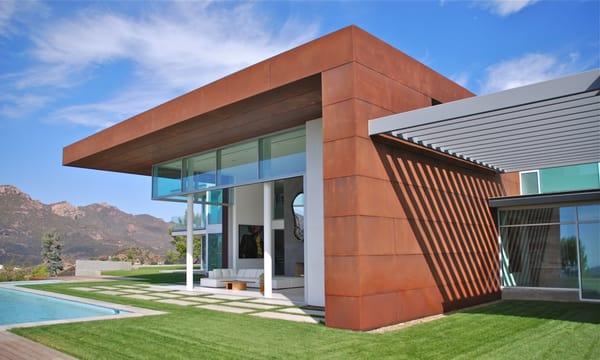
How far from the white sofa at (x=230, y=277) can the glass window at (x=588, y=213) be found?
11065mm

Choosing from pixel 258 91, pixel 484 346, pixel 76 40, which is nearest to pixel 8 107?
pixel 76 40

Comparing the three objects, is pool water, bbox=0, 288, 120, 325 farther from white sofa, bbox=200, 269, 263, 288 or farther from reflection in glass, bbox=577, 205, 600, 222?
reflection in glass, bbox=577, 205, 600, 222

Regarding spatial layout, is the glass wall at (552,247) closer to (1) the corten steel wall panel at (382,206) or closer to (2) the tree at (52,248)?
(1) the corten steel wall panel at (382,206)

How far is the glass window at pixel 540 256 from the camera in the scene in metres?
15.7

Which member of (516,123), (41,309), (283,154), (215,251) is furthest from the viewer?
(215,251)

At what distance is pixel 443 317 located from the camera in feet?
35.1

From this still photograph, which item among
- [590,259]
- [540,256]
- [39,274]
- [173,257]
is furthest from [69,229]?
[590,259]

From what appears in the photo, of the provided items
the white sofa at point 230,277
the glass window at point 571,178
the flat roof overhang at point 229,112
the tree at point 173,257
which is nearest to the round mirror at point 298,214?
the white sofa at point 230,277

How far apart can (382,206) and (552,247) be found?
367 inches

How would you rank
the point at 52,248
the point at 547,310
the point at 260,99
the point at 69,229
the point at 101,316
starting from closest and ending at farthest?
the point at 101,316
the point at 260,99
the point at 547,310
the point at 52,248
the point at 69,229

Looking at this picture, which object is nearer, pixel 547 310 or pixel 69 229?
pixel 547 310

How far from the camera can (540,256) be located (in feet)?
55.3

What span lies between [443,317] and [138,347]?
634cm

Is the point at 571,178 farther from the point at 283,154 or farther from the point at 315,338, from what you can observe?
the point at 315,338
